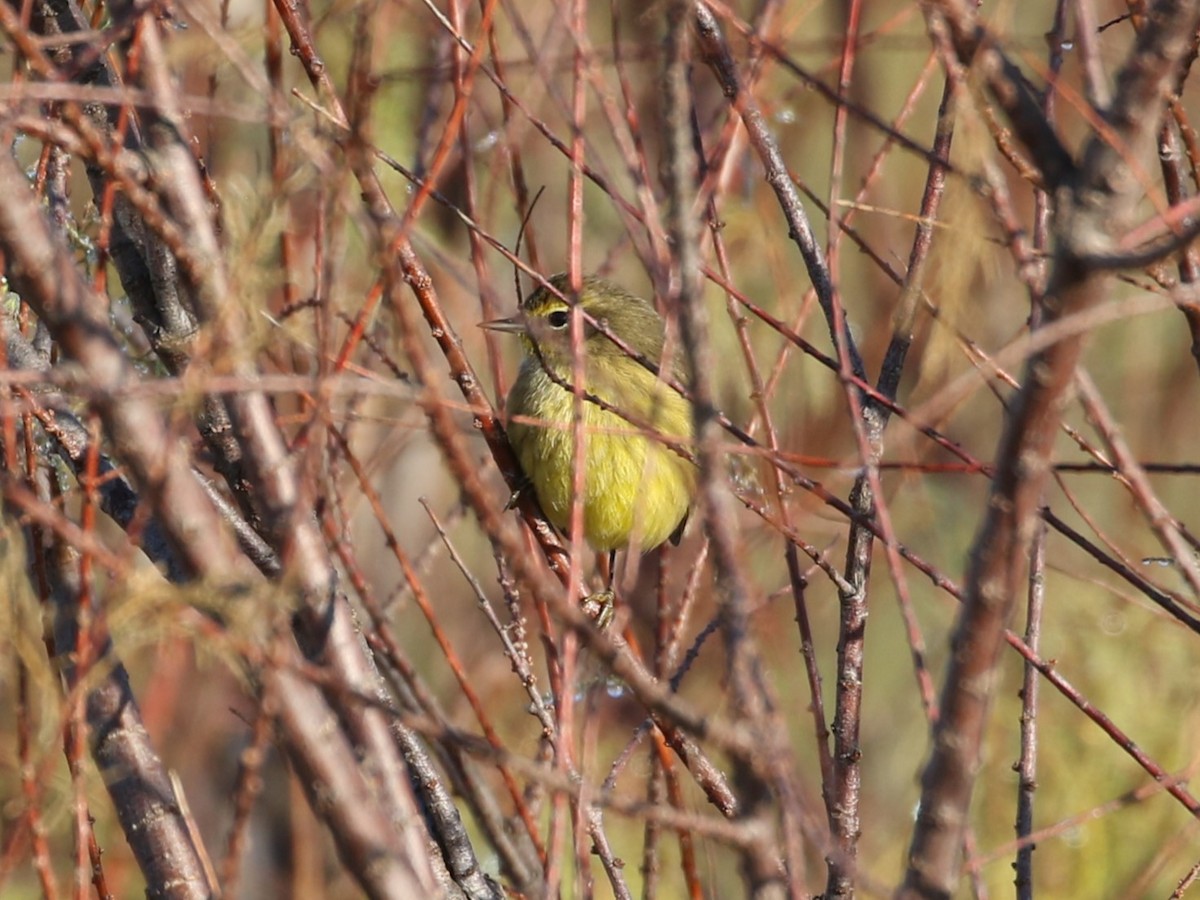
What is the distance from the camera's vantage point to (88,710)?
235 centimetres

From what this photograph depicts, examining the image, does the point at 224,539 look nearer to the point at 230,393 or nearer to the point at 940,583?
the point at 230,393

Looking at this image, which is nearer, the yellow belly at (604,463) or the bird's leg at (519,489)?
the bird's leg at (519,489)

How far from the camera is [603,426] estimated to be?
3770 millimetres

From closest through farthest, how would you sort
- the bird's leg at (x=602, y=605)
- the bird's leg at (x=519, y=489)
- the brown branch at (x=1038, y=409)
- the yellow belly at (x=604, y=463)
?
1. the brown branch at (x=1038, y=409)
2. the bird's leg at (x=519, y=489)
3. the yellow belly at (x=604, y=463)
4. the bird's leg at (x=602, y=605)

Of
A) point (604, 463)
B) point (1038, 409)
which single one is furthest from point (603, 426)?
point (1038, 409)

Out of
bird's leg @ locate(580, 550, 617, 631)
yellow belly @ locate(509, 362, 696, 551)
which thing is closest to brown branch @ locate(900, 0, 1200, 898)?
yellow belly @ locate(509, 362, 696, 551)

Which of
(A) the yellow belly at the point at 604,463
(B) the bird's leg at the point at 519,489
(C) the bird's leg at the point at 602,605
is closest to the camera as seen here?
(B) the bird's leg at the point at 519,489

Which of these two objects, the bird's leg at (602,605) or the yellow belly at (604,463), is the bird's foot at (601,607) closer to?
the bird's leg at (602,605)

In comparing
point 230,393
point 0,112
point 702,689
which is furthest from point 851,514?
point 702,689

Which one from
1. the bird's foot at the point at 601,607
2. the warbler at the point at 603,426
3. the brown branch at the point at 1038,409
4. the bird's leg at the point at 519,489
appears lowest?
the brown branch at the point at 1038,409

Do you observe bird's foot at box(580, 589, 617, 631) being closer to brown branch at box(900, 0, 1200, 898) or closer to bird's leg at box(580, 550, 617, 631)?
bird's leg at box(580, 550, 617, 631)

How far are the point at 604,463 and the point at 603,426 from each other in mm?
269

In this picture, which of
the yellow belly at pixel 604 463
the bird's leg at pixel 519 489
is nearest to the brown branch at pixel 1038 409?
the bird's leg at pixel 519 489

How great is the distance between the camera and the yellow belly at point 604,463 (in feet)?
12.3
